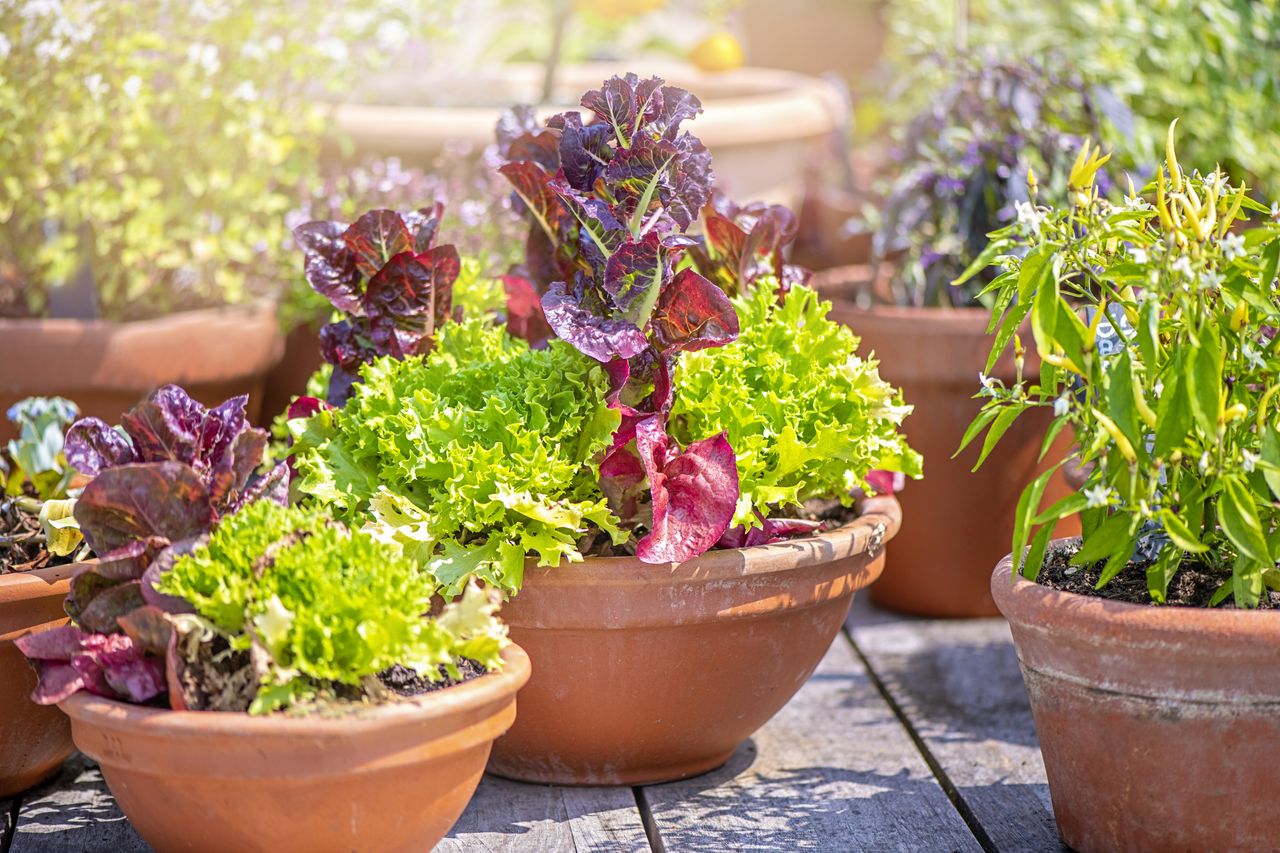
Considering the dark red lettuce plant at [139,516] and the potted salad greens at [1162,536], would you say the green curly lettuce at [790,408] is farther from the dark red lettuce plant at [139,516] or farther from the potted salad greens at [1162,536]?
the dark red lettuce plant at [139,516]

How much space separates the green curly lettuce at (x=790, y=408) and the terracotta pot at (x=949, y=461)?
62 centimetres

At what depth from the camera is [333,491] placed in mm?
2141

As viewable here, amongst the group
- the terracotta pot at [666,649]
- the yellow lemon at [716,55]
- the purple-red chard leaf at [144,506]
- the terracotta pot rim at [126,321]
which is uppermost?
the yellow lemon at [716,55]

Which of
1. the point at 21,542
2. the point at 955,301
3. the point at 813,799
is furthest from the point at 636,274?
the point at 955,301

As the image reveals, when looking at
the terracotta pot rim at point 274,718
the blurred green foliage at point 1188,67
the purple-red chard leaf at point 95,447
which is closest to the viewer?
the terracotta pot rim at point 274,718

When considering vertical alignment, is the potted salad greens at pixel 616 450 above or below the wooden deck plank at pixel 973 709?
above

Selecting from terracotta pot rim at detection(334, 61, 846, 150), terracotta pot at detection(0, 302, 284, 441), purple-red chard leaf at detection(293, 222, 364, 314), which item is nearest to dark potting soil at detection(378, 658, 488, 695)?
purple-red chard leaf at detection(293, 222, 364, 314)

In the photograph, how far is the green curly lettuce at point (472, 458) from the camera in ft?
6.67

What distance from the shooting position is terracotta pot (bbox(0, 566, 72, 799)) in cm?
204

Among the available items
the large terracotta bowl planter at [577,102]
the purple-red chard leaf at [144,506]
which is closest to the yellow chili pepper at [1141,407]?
the purple-red chard leaf at [144,506]

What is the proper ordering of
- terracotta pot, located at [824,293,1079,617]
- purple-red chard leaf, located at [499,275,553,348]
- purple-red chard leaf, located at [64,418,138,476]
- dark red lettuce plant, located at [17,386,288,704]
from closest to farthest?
dark red lettuce plant, located at [17,386,288,704], purple-red chard leaf, located at [64,418,138,476], purple-red chard leaf, located at [499,275,553,348], terracotta pot, located at [824,293,1079,617]

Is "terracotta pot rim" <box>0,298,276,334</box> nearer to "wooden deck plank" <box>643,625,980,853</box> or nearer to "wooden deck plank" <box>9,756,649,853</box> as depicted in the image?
"wooden deck plank" <box>9,756,649,853</box>

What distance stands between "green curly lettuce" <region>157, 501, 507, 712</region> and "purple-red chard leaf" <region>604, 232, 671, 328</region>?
0.51m

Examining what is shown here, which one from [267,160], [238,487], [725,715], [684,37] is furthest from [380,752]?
[684,37]
